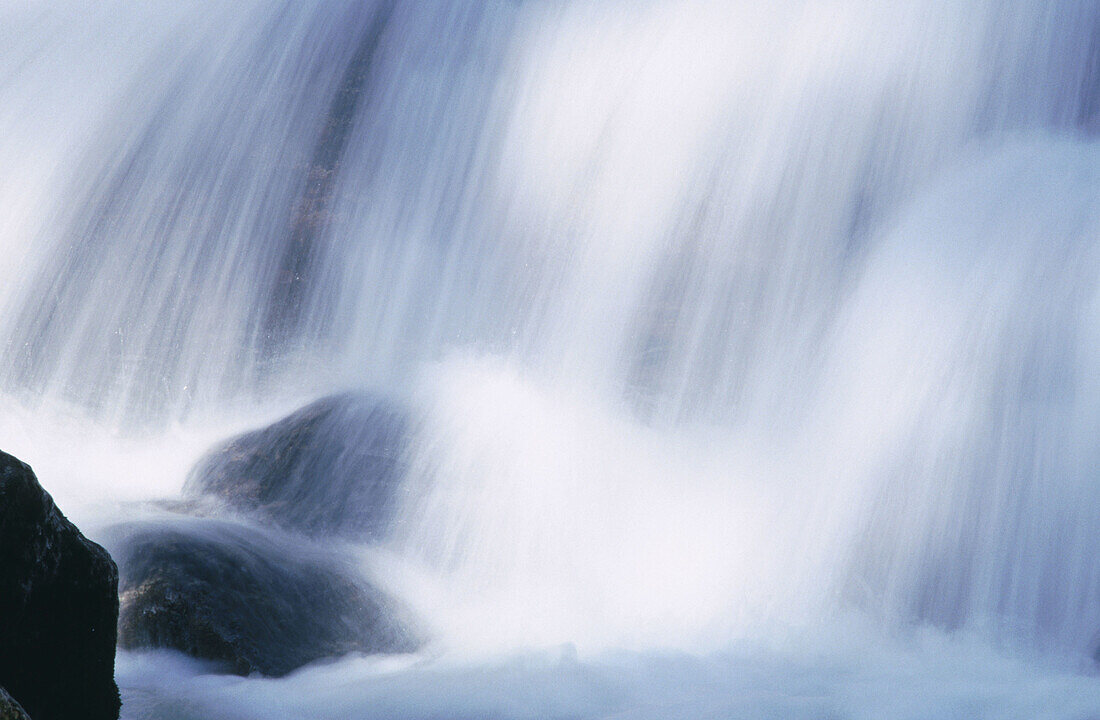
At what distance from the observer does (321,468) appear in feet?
31.1

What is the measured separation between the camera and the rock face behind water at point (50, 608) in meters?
3.37

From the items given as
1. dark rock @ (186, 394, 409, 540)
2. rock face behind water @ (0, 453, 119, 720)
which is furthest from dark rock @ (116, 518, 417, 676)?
rock face behind water @ (0, 453, 119, 720)

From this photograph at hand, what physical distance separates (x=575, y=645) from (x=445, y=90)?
931 cm

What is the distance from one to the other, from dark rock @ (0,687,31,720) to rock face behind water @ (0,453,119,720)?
0.41 m

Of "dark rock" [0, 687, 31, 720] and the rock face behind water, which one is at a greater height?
the rock face behind water

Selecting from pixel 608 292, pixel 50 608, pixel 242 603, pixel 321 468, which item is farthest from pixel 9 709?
pixel 608 292

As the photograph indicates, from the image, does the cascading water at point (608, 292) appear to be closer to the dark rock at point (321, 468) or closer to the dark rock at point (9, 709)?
the dark rock at point (321, 468)

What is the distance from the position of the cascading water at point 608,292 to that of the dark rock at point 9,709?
2.69m

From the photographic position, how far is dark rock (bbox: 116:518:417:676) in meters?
6.19

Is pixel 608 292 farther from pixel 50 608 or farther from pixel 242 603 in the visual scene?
pixel 50 608

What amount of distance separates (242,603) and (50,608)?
3.03 meters

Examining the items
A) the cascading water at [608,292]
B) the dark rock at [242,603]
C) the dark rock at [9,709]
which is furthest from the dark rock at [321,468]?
the dark rock at [9,709]

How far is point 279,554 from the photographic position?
7.48 metres

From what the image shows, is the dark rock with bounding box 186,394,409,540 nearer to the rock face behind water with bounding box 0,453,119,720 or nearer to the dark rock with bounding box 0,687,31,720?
the rock face behind water with bounding box 0,453,119,720
